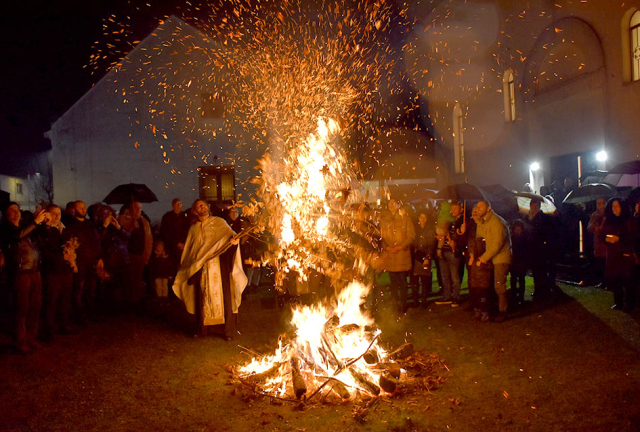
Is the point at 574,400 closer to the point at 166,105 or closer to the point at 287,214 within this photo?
the point at 287,214

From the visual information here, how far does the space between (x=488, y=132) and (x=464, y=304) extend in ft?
51.8

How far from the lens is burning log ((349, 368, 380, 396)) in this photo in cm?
563

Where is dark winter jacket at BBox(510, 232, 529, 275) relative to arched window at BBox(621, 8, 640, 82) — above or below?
below

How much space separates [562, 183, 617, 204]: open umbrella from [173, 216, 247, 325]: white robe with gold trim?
855 cm

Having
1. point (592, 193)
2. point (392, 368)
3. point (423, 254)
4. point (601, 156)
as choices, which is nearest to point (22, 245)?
point (392, 368)

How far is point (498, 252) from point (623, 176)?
693 centimetres

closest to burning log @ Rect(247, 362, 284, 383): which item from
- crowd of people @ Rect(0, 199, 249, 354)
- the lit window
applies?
crowd of people @ Rect(0, 199, 249, 354)

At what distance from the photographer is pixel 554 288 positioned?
11.1 metres

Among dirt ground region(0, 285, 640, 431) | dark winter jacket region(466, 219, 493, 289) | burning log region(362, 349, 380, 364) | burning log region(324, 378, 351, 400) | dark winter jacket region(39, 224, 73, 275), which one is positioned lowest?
dirt ground region(0, 285, 640, 431)

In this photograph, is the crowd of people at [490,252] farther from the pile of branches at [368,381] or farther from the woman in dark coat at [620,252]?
the pile of branches at [368,381]

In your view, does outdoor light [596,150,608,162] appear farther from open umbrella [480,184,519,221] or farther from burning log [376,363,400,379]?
burning log [376,363,400,379]

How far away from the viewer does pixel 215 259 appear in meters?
8.68

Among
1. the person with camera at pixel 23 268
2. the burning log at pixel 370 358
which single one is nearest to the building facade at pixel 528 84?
the burning log at pixel 370 358

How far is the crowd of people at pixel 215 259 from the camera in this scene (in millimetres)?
8312
